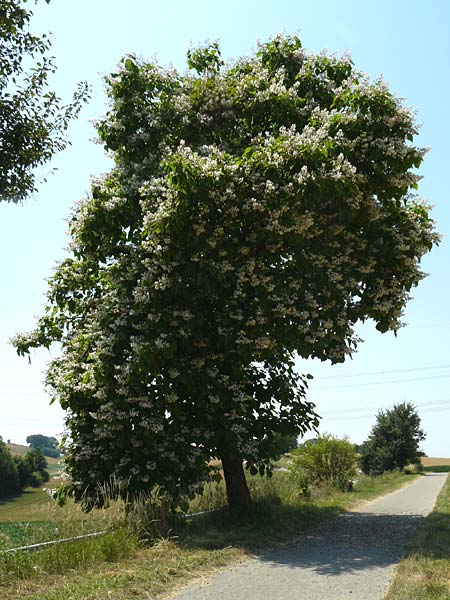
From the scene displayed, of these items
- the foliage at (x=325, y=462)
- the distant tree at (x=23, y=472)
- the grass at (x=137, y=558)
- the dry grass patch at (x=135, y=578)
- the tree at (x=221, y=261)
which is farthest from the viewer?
the distant tree at (x=23, y=472)

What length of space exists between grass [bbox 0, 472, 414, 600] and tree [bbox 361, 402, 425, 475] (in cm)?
4127

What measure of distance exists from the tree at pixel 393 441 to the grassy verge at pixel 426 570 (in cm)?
4180

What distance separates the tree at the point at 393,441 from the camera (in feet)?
172

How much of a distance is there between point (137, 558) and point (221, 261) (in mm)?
5970

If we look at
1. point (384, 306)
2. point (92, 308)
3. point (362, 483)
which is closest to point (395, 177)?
point (384, 306)

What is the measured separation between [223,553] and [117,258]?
7200mm

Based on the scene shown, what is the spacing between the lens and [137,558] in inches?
368

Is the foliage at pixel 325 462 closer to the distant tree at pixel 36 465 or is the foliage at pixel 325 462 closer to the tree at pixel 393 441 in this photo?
the tree at pixel 393 441

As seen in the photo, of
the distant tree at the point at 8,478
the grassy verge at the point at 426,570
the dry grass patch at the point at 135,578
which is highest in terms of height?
the distant tree at the point at 8,478

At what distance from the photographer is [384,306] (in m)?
13.4

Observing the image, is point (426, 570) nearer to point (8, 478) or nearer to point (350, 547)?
point (350, 547)

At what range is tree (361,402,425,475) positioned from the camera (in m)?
52.6

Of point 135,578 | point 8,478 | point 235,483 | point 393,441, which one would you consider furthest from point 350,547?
point 8,478

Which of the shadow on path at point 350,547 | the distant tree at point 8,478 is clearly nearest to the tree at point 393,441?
the distant tree at point 8,478
